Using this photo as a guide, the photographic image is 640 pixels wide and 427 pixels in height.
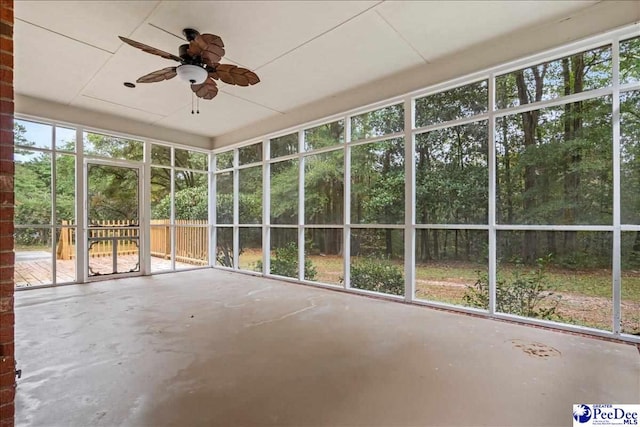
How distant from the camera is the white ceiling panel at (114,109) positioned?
18.2 feet

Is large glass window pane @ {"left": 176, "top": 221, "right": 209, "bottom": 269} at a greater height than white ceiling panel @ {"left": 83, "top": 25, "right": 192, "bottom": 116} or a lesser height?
lesser

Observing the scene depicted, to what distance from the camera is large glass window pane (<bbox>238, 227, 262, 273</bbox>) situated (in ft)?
23.3

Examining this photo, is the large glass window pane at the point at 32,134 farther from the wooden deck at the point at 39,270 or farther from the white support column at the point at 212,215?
the white support column at the point at 212,215

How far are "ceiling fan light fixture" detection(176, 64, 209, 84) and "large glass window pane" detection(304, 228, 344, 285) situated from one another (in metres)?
3.31

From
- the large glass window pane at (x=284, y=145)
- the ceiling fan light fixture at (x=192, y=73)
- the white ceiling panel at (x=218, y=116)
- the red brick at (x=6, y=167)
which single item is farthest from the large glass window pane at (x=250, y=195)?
the red brick at (x=6, y=167)

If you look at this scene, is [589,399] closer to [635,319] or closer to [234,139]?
[635,319]

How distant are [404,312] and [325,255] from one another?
2262 millimetres

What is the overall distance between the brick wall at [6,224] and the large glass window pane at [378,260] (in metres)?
4.30

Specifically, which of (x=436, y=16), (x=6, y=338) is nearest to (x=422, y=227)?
(x=436, y=16)

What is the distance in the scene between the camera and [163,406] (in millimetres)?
1997

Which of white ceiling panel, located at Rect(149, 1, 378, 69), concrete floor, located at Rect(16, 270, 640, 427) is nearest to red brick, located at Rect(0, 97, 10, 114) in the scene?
concrete floor, located at Rect(16, 270, 640, 427)

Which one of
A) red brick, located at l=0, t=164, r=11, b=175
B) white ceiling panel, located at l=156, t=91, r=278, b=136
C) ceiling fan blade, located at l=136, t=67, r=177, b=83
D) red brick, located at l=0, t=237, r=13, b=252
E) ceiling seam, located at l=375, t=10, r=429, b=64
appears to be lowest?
red brick, located at l=0, t=237, r=13, b=252

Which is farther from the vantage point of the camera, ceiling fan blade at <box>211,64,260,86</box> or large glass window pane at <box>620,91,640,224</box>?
→ ceiling fan blade at <box>211,64,260,86</box>

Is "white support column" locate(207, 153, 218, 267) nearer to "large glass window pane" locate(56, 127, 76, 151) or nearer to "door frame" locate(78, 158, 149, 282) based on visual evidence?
"door frame" locate(78, 158, 149, 282)
